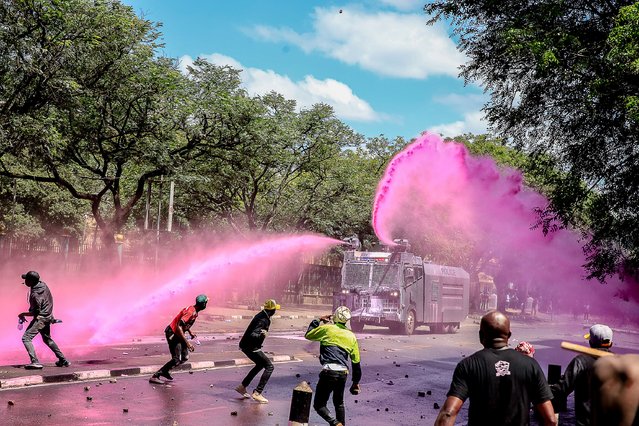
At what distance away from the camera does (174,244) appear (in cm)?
3950

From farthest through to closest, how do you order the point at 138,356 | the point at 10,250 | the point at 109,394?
the point at 10,250 → the point at 138,356 → the point at 109,394

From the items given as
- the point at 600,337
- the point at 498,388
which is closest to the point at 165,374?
the point at 600,337

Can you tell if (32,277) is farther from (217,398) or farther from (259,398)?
(259,398)

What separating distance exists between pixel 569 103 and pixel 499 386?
1194 centimetres

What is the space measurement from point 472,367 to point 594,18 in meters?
12.5

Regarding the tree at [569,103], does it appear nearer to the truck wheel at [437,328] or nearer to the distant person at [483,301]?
the truck wheel at [437,328]

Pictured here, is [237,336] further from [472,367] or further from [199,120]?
[472,367]

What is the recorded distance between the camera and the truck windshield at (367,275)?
26.4m

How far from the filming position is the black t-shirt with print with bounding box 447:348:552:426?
4.87m

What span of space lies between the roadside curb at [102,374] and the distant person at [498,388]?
8.85 metres

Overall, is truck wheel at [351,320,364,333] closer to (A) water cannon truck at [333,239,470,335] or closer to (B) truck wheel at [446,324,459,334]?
(A) water cannon truck at [333,239,470,335]

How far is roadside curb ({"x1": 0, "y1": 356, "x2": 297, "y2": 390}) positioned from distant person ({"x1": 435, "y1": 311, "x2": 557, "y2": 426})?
29.0 feet

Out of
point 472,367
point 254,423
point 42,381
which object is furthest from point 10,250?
point 472,367

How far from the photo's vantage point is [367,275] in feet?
87.1
